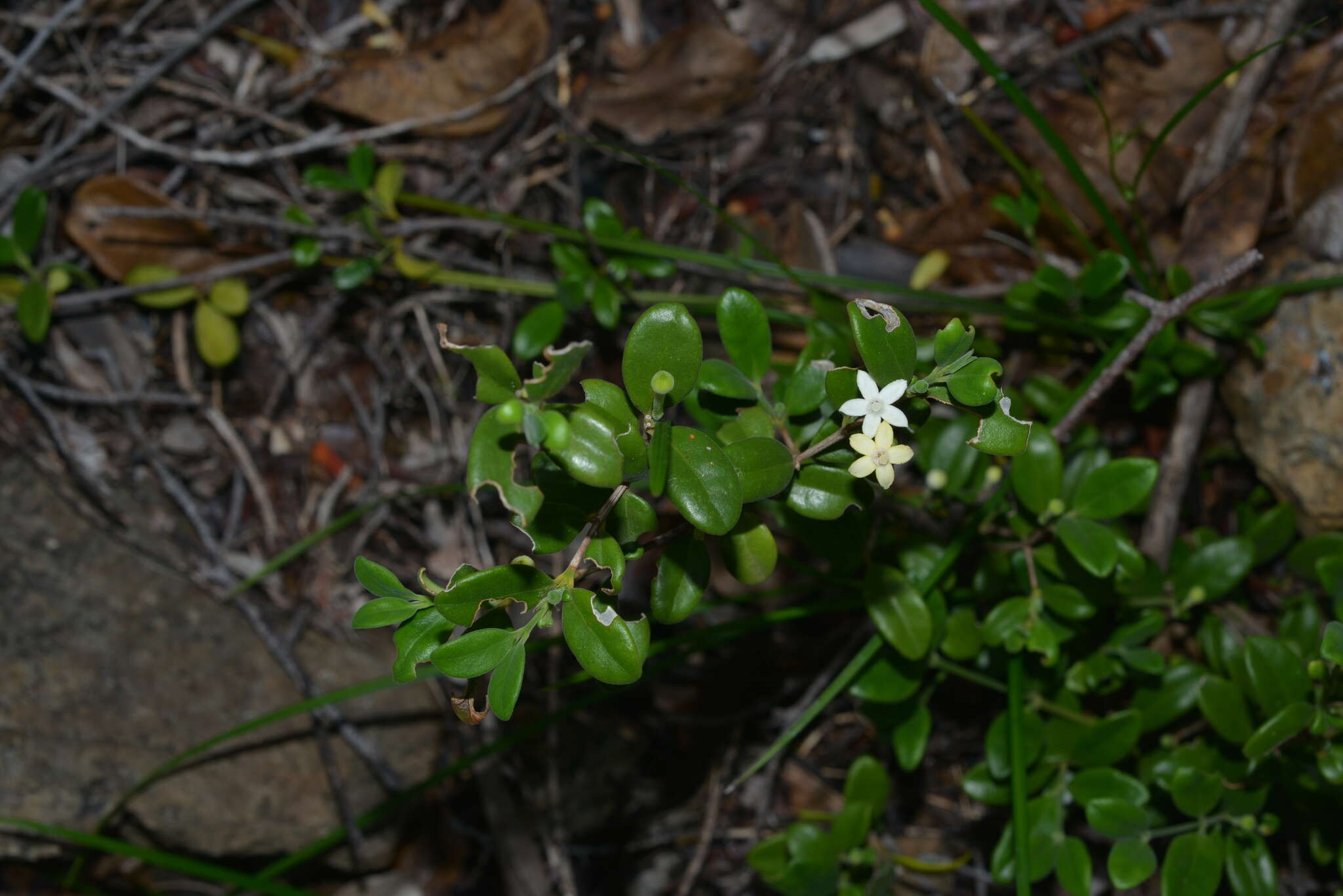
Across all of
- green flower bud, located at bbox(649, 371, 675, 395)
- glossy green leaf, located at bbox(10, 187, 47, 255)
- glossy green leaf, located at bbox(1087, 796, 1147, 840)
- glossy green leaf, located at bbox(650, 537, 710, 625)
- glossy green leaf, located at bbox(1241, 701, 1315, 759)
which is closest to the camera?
green flower bud, located at bbox(649, 371, 675, 395)

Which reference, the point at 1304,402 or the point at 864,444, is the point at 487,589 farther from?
the point at 1304,402

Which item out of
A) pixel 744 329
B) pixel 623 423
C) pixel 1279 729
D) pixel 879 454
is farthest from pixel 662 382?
pixel 1279 729

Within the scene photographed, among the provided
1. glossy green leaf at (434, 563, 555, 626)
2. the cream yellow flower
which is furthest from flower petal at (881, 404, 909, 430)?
glossy green leaf at (434, 563, 555, 626)

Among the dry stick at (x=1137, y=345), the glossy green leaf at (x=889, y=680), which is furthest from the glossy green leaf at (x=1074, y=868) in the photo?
the dry stick at (x=1137, y=345)

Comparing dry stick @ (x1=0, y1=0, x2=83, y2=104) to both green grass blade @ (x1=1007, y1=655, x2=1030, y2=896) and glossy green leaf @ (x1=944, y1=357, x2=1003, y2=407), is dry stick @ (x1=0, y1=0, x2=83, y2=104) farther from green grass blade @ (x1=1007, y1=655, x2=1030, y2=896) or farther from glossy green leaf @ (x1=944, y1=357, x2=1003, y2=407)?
green grass blade @ (x1=1007, y1=655, x2=1030, y2=896)

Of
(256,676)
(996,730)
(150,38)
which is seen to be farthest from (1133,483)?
(150,38)

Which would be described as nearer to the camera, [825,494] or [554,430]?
[554,430]
